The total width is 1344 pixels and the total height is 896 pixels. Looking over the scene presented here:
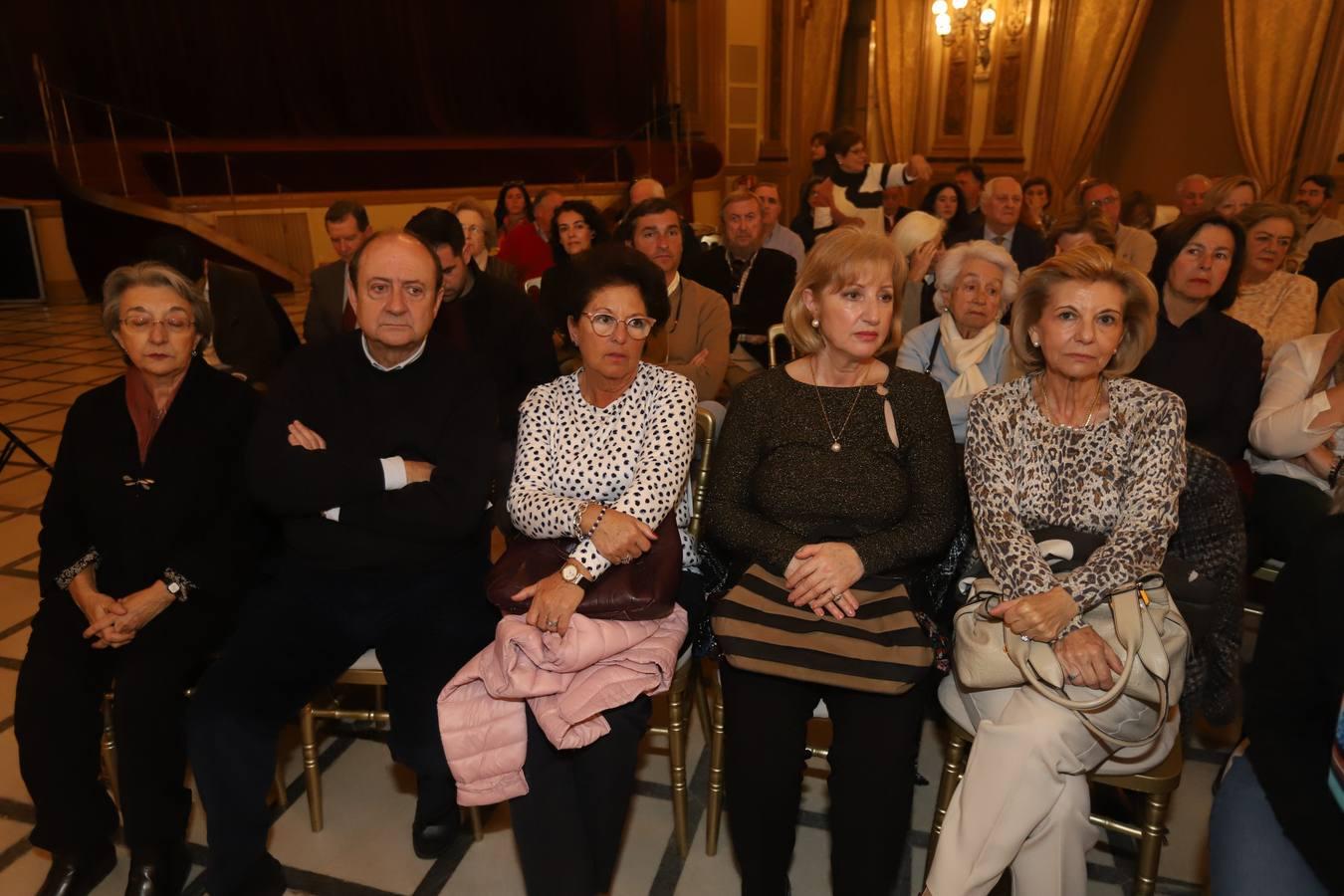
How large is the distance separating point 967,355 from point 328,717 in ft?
7.37

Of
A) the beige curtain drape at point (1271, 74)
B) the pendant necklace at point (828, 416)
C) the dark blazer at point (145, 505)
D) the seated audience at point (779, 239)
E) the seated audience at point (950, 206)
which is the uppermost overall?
the beige curtain drape at point (1271, 74)

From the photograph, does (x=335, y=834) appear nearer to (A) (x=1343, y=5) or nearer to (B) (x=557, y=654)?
(B) (x=557, y=654)

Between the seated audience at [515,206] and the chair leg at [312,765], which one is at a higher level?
the seated audience at [515,206]

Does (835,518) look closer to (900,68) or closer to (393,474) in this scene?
(393,474)

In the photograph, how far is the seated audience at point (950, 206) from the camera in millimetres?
5961

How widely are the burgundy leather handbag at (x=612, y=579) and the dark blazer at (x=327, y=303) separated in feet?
6.85

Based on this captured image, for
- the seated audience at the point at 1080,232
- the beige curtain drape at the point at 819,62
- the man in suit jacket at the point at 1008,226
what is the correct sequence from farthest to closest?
the beige curtain drape at the point at 819,62
the man in suit jacket at the point at 1008,226
the seated audience at the point at 1080,232

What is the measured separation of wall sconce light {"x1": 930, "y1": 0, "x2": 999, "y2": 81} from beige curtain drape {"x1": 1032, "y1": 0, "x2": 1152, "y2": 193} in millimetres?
662

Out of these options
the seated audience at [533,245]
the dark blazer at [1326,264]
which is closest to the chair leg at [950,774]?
the dark blazer at [1326,264]

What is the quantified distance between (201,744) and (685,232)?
3.36 metres

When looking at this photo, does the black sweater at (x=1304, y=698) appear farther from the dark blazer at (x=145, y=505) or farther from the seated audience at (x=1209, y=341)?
the dark blazer at (x=145, y=505)

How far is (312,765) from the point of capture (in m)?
2.18

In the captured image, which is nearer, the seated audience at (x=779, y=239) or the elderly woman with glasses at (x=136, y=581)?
the elderly woman with glasses at (x=136, y=581)

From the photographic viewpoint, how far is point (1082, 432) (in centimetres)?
199
